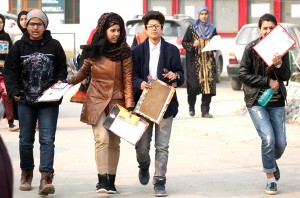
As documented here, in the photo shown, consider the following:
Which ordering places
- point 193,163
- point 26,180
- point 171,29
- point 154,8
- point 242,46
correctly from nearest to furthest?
point 26,180
point 193,163
point 242,46
point 171,29
point 154,8

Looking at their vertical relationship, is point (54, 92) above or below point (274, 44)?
below

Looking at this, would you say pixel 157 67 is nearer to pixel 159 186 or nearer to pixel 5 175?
pixel 159 186

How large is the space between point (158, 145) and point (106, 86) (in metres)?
0.70

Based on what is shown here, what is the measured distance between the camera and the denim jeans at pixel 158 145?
7.71 metres

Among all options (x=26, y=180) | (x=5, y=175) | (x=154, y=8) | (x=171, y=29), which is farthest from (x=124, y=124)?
(x=154, y=8)

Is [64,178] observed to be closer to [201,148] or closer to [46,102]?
[46,102]

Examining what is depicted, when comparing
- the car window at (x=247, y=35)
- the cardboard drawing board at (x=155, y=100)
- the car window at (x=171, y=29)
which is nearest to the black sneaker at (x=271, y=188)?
the cardboard drawing board at (x=155, y=100)

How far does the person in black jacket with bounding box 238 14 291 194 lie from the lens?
7742mm

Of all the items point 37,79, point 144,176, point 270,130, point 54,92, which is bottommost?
point 144,176

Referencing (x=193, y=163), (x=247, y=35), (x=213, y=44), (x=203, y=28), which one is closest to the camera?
(x=193, y=163)

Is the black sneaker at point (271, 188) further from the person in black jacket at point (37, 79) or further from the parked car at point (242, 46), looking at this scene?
the parked car at point (242, 46)

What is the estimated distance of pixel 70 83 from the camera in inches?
306

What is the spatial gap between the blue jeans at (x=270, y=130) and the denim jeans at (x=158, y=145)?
2.50 feet

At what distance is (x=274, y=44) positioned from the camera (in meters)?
7.64
